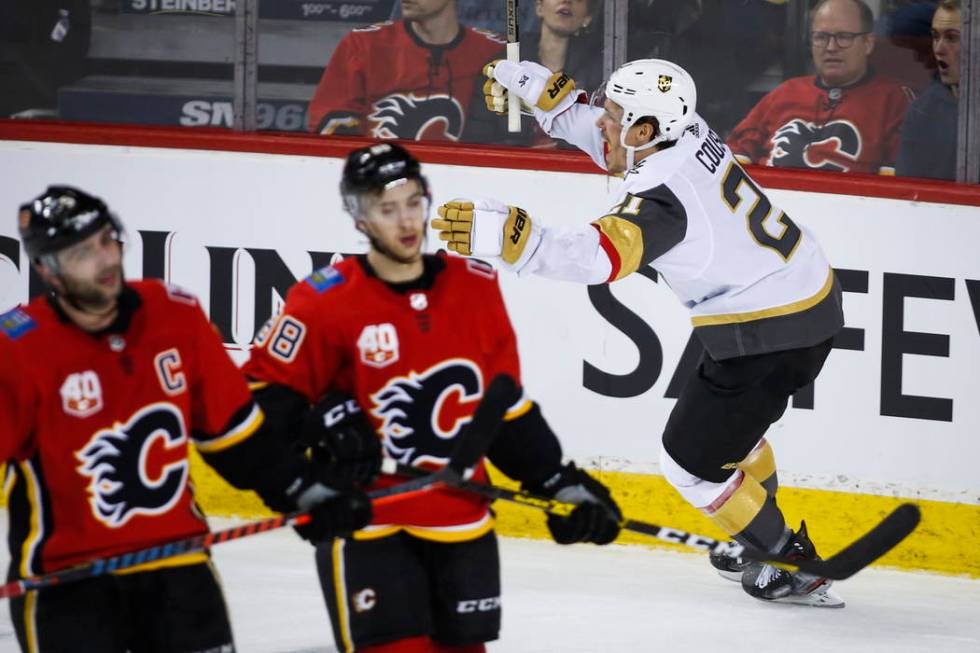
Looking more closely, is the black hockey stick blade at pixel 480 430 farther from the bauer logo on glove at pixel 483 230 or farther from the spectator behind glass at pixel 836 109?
the spectator behind glass at pixel 836 109

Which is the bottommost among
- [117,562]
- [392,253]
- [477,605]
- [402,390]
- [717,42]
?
[477,605]

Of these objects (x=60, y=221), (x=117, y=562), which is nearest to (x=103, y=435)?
(x=117, y=562)

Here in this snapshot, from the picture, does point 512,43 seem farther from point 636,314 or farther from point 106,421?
point 106,421

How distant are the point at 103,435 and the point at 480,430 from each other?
57 centimetres

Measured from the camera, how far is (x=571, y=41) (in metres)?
4.55

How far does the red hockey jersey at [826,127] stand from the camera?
4391 millimetres

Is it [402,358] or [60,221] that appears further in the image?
[402,358]

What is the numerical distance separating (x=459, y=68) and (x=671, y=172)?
1180mm

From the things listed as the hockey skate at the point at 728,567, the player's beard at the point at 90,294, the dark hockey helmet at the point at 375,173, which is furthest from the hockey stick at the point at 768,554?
the hockey skate at the point at 728,567

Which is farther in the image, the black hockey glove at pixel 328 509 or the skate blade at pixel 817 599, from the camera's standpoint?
the skate blade at pixel 817 599

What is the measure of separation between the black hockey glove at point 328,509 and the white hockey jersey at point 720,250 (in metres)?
1.11

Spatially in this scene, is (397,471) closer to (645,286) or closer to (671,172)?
(671,172)

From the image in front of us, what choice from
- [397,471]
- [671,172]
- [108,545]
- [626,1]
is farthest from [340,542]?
[626,1]

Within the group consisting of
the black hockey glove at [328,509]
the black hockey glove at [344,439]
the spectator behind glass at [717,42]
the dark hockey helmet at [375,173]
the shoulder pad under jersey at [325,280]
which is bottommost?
the black hockey glove at [328,509]
